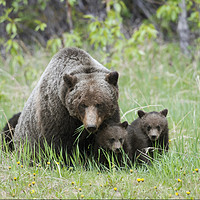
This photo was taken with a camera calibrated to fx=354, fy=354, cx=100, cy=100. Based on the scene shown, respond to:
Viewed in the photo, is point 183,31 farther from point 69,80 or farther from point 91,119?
point 91,119

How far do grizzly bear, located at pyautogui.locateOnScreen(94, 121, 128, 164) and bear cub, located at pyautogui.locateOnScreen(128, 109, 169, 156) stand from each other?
Result: 11.1 inches

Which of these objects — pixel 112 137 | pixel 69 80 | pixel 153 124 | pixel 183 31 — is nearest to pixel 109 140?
pixel 112 137

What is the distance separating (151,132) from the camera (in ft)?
14.6

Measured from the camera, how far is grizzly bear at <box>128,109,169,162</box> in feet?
14.8

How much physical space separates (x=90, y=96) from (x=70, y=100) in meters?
0.26

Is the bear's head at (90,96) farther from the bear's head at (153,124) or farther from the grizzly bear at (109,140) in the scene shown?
the bear's head at (153,124)

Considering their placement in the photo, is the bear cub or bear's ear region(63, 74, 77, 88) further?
the bear cub

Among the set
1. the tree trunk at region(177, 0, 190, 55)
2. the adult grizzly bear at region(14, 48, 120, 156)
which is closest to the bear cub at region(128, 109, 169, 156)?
the adult grizzly bear at region(14, 48, 120, 156)

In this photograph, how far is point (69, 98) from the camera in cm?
424

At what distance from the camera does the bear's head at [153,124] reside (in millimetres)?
4449

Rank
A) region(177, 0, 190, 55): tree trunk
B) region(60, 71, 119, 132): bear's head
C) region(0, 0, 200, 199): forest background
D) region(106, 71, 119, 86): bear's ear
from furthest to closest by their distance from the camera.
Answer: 1. region(177, 0, 190, 55): tree trunk
2. region(106, 71, 119, 86): bear's ear
3. region(60, 71, 119, 132): bear's head
4. region(0, 0, 200, 199): forest background

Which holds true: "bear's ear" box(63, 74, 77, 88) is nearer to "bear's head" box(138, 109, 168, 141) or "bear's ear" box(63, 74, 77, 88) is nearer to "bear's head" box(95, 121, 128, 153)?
"bear's head" box(95, 121, 128, 153)

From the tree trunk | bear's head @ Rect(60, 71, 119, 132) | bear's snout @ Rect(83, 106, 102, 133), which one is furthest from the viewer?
the tree trunk

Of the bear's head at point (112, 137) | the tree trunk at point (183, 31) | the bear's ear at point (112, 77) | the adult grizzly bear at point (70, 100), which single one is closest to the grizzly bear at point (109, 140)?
the bear's head at point (112, 137)
